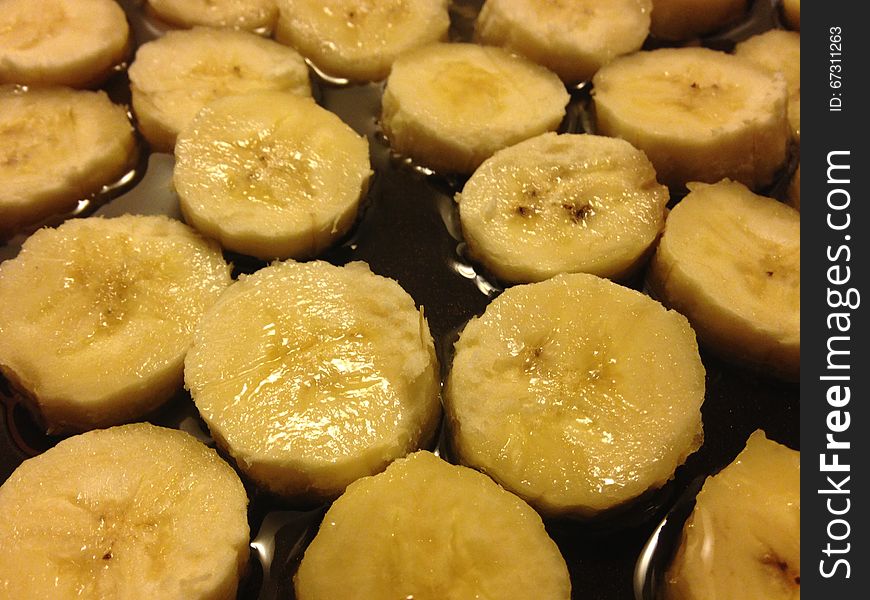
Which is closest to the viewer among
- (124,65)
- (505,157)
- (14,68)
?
(505,157)

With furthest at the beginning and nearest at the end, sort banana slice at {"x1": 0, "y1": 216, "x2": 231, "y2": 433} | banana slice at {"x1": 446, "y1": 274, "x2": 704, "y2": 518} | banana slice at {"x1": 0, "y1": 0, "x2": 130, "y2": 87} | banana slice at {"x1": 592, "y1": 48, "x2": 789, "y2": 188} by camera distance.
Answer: banana slice at {"x1": 0, "y1": 0, "x2": 130, "y2": 87} < banana slice at {"x1": 592, "y1": 48, "x2": 789, "y2": 188} < banana slice at {"x1": 0, "y1": 216, "x2": 231, "y2": 433} < banana slice at {"x1": 446, "y1": 274, "x2": 704, "y2": 518}

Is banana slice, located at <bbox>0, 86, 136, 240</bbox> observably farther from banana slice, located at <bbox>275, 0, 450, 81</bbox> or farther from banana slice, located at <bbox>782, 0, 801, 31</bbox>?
banana slice, located at <bbox>782, 0, 801, 31</bbox>

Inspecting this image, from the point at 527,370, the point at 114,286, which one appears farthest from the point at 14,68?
the point at 527,370

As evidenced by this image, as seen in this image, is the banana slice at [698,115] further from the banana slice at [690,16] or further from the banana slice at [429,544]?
the banana slice at [429,544]

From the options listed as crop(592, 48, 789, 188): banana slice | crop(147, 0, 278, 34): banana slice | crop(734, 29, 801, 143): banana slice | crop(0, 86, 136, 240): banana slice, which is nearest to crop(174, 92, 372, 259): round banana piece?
crop(0, 86, 136, 240): banana slice

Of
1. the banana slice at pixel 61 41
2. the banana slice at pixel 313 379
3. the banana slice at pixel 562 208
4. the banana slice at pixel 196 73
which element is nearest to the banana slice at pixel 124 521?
the banana slice at pixel 313 379

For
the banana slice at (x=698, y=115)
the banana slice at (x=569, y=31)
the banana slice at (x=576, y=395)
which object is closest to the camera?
the banana slice at (x=576, y=395)
